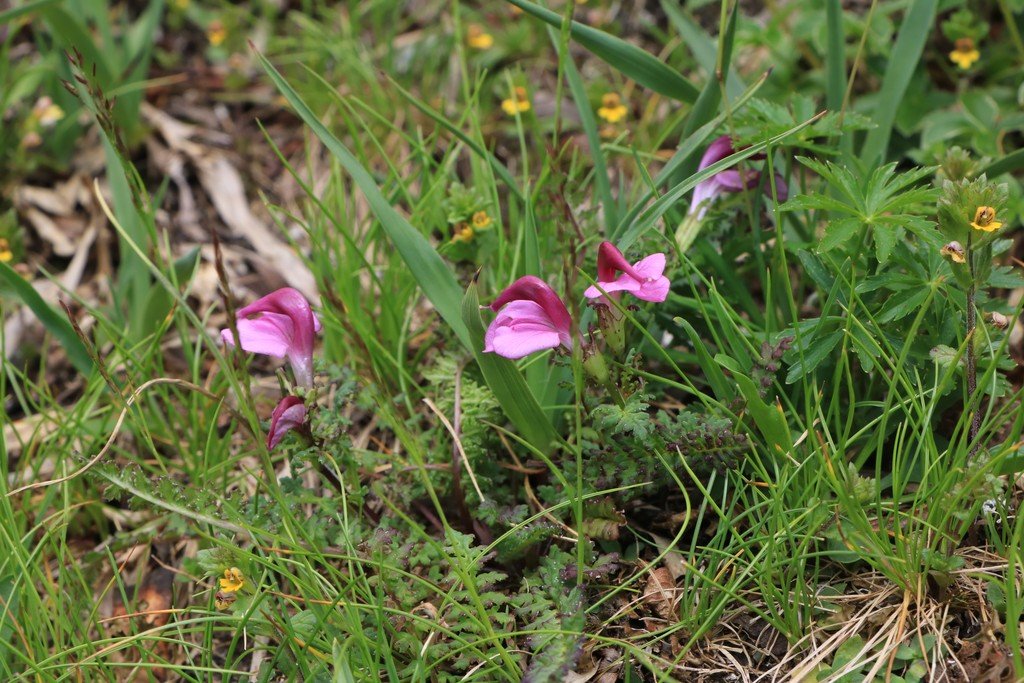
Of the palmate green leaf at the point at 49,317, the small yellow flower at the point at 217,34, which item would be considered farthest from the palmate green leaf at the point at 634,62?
the small yellow flower at the point at 217,34

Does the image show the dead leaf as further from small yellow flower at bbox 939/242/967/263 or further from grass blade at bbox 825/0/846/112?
grass blade at bbox 825/0/846/112

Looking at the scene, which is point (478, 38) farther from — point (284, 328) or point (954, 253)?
point (954, 253)

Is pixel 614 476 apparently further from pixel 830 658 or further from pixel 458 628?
pixel 830 658

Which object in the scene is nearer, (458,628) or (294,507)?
(458,628)

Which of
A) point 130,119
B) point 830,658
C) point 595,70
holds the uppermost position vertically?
point 130,119

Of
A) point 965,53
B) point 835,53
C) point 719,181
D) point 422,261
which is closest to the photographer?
point 422,261

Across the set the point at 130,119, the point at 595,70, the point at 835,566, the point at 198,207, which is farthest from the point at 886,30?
the point at 130,119

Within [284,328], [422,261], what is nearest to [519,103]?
[422,261]
